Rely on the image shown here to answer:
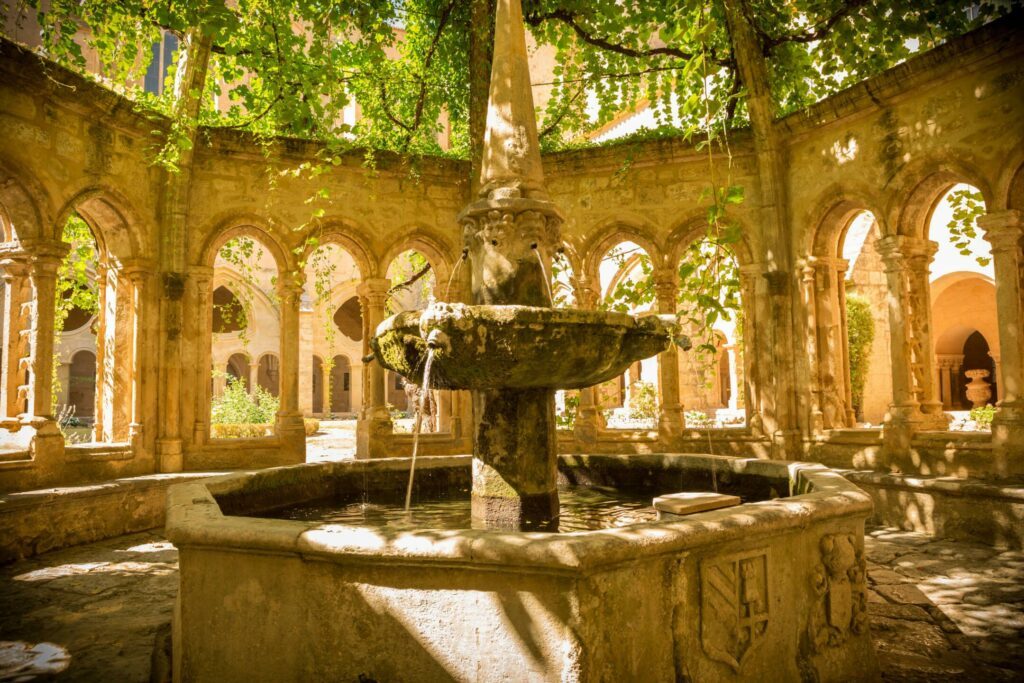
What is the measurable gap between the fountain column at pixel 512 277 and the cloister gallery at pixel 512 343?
0.02m

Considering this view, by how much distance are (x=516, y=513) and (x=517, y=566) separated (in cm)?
99

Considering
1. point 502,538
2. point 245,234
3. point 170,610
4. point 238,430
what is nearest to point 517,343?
point 502,538

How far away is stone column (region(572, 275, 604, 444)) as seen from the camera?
26.3 ft

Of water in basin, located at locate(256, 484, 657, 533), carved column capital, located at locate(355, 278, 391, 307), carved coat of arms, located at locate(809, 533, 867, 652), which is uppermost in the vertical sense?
carved column capital, located at locate(355, 278, 391, 307)

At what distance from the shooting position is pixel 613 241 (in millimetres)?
8492

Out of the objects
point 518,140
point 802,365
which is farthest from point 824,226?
point 518,140

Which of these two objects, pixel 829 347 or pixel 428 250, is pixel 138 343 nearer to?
pixel 428 250

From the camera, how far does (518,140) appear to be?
3418 millimetres

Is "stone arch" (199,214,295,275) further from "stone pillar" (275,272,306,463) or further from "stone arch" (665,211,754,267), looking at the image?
"stone arch" (665,211,754,267)

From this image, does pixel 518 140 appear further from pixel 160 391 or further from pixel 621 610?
pixel 160 391

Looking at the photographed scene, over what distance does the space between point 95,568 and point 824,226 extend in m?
7.39

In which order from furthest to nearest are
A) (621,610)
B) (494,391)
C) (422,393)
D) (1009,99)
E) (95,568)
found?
(1009,99) < (95,568) < (494,391) < (422,393) < (621,610)

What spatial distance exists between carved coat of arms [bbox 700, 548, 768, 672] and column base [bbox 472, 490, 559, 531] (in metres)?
0.94

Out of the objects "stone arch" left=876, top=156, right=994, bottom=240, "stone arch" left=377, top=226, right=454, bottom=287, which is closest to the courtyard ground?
"stone arch" left=876, top=156, right=994, bottom=240
